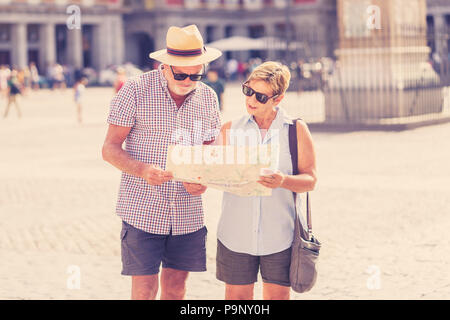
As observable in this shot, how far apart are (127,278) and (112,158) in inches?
89.9

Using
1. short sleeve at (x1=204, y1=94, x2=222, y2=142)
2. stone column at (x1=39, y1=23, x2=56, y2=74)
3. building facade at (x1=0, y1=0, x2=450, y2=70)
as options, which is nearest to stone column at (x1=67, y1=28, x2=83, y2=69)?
building facade at (x1=0, y1=0, x2=450, y2=70)

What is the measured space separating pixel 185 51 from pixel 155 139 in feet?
1.41

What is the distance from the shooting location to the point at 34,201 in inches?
375

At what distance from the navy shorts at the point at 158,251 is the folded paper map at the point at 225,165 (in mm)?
577

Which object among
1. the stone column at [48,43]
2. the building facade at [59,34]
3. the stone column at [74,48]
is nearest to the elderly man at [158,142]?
the building facade at [59,34]

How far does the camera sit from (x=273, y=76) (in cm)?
378

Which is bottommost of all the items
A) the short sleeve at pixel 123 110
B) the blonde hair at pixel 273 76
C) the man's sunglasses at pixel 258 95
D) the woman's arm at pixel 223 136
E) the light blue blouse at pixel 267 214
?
the light blue blouse at pixel 267 214

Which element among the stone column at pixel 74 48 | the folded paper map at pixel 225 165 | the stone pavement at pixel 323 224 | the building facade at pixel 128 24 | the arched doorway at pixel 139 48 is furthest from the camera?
the arched doorway at pixel 139 48

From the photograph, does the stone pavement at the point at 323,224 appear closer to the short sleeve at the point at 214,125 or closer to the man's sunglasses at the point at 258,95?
the short sleeve at the point at 214,125

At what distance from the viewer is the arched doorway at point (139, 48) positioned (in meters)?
66.4

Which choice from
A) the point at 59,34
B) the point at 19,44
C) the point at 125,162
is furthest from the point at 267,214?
the point at 59,34

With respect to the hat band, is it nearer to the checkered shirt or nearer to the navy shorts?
the checkered shirt

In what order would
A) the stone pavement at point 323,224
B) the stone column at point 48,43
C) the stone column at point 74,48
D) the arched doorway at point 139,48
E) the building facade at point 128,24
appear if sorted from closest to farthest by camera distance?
the stone pavement at point 323,224, the building facade at point 128,24, the stone column at point 48,43, the stone column at point 74,48, the arched doorway at point 139,48
